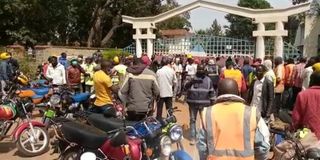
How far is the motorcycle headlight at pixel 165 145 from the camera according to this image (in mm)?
6172

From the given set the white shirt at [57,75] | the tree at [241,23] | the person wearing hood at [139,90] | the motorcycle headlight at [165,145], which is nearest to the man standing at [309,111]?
the motorcycle headlight at [165,145]

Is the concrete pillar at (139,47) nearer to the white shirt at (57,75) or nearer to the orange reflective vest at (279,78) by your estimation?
the white shirt at (57,75)

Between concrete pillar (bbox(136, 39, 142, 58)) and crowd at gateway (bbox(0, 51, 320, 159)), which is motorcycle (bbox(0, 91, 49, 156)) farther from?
concrete pillar (bbox(136, 39, 142, 58))

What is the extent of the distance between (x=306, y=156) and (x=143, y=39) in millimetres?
17792

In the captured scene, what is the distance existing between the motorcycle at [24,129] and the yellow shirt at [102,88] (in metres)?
1.11

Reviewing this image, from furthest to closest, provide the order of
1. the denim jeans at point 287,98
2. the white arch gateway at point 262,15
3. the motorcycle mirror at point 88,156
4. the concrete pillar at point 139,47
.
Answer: the concrete pillar at point 139,47
the white arch gateway at point 262,15
the denim jeans at point 287,98
the motorcycle mirror at point 88,156

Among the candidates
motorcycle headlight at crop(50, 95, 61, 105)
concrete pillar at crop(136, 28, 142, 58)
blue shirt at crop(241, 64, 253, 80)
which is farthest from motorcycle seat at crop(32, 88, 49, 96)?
concrete pillar at crop(136, 28, 142, 58)

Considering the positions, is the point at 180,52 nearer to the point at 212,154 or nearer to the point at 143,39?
the point at 143,39

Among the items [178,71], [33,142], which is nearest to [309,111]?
[33,142]

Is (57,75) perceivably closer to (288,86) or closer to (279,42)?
(288,86)

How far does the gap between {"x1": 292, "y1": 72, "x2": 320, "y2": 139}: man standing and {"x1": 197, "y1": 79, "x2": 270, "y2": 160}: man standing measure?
1.65m

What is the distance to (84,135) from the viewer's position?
638 centimetres

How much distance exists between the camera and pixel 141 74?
26.8 feet

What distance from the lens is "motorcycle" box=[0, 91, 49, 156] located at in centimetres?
893
